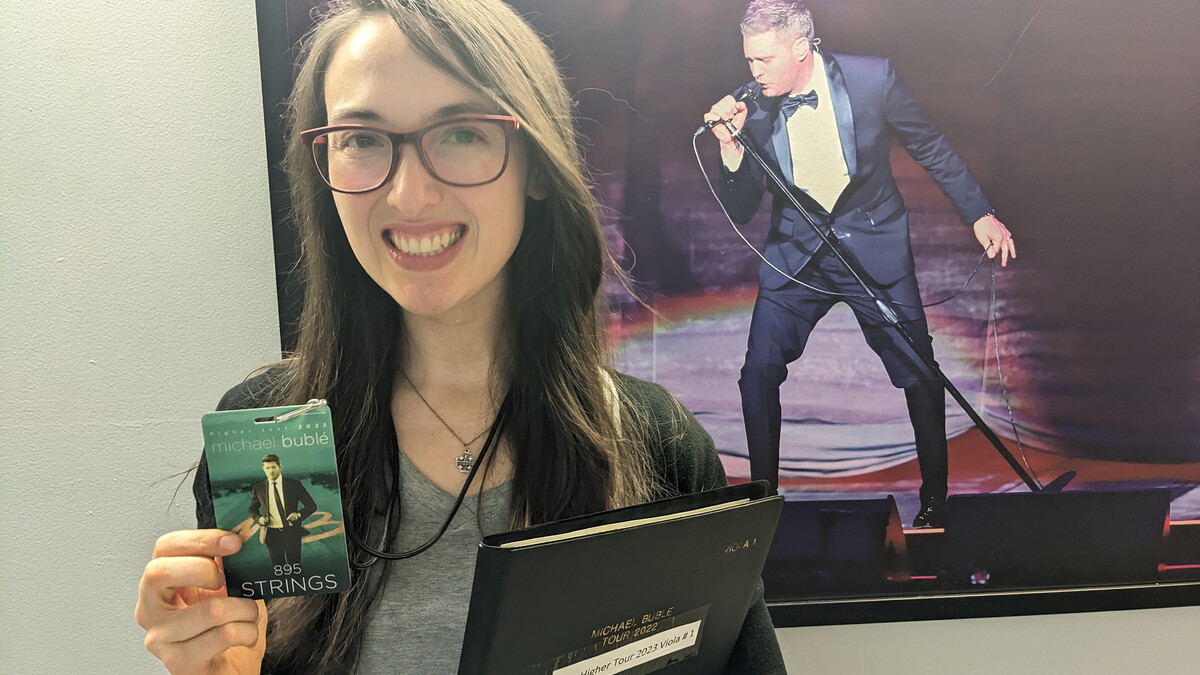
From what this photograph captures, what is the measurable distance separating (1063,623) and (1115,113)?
2.60 ft

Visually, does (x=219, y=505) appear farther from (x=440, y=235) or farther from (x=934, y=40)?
(x=934, y=40)

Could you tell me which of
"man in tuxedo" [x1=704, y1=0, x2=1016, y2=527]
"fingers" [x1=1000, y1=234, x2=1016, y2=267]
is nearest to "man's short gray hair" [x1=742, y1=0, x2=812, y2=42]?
"man in tuxedo" [x1=704, y1=0, x2=1016, y2=527]

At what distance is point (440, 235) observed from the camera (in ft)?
2.06

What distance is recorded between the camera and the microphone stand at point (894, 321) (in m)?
0.95

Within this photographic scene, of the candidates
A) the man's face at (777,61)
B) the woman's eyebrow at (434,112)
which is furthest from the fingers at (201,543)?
the man's face at (777,61)

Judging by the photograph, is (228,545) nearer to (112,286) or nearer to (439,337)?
(439,337)

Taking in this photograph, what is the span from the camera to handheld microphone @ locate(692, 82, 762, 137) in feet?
3.09

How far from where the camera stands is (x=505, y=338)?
2.42 ft

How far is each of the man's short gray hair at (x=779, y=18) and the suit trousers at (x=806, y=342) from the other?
31 centimetres

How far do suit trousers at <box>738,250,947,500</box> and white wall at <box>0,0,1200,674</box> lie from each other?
2.23 feet

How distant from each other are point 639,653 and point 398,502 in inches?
10.7

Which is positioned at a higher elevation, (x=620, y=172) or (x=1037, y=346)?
(x=620, y=172)

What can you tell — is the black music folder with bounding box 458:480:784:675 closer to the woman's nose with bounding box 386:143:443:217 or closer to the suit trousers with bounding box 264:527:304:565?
the suit trousers with bounding box 264:527:304:565

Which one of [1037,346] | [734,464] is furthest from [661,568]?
[1037,346]
